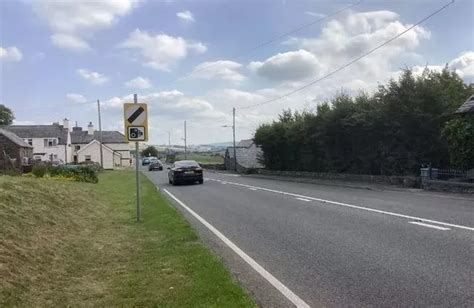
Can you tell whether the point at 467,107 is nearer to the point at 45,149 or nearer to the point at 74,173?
the point at 74,173

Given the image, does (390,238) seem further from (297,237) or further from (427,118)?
(427,118)

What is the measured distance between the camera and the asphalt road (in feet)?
20.8

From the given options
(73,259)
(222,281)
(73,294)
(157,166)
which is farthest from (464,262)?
(157,166)

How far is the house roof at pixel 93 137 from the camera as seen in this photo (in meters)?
118

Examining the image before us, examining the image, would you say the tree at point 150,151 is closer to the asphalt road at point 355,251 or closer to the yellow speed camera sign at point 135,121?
the asphalt road at point 355,251

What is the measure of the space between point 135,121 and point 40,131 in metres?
87.5

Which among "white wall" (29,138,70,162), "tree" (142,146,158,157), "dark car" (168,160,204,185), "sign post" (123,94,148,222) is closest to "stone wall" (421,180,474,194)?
"sign post" (123,94,148,222)

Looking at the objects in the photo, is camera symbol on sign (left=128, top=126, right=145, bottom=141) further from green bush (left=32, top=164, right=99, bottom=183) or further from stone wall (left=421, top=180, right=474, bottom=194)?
green bush (left=32, top=164, right=99, bottom=183)

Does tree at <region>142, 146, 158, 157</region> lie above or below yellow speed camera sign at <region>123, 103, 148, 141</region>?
above

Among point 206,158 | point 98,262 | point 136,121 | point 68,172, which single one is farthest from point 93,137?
point 98,262

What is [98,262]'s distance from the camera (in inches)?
347

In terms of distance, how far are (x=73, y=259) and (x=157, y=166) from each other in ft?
229

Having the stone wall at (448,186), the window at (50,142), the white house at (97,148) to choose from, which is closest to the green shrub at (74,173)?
the stone wall at (448,186)

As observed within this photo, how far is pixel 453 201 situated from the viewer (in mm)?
17047
